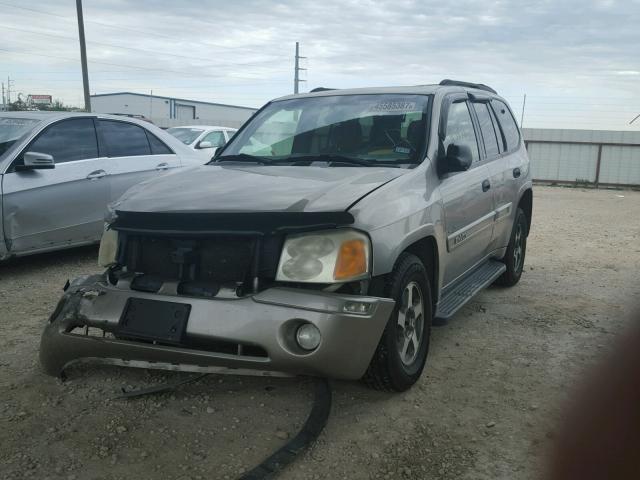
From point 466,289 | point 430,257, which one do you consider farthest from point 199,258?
point 466,289

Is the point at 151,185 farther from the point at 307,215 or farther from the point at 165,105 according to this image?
the point at 165,105

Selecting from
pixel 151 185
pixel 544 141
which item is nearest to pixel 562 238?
pixel 151 185

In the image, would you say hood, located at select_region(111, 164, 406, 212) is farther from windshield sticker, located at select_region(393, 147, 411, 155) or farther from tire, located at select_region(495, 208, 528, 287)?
tire, located at select_region(495, 208, 528, 287)

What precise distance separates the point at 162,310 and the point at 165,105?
56752mm

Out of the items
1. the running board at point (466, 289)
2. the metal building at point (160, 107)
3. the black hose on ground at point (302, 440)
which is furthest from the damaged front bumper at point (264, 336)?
the metal building at point (160, 107)

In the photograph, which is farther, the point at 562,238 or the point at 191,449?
the point at 562,238

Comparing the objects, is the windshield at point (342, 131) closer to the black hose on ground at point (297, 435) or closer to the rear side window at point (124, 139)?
the black hose on ground at point (297, 435)

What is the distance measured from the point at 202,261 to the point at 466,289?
2186 mm

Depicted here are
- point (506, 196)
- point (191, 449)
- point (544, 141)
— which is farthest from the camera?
point (544, 141)

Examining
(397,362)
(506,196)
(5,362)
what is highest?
(506,196)

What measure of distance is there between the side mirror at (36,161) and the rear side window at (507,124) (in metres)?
4.07

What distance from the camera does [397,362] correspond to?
3.27m

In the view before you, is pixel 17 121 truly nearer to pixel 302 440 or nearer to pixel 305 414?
pixel 305 414

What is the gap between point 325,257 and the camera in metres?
2.99
